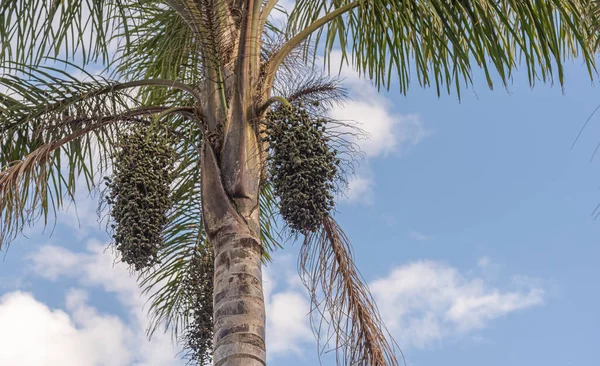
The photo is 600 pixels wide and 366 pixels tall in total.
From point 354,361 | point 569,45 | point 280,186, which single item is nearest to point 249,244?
point 280,186

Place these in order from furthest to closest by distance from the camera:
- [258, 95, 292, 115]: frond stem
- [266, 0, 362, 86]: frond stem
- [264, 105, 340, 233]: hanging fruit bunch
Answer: [266, 0, 362, 86]: frond stem
[258, 95, 292, 115]: frond stem
[264, 105, 340, 233]: hanging fruit bunch

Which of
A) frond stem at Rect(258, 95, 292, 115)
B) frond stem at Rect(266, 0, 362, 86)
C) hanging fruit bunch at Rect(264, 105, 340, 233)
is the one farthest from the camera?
frond stem at Rect(266, 0, 362, 86)

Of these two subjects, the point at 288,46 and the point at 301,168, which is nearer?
the point at 301,168

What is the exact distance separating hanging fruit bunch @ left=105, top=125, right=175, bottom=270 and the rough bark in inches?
11.8

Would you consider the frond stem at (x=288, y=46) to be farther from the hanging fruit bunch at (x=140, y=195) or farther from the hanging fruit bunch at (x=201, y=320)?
the hanging fruit bunch at (x=201, y=320)

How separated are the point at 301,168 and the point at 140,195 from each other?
36.9 inches

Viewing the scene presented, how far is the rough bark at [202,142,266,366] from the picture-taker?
4621 mm

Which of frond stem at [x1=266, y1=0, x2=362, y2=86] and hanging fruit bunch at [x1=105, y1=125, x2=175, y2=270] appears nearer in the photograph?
hanging fruit bunch at [x1=105, y1=125, x2=175, y2=270]

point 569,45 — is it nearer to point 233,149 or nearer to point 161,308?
point 233,149

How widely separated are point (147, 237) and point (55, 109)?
74.9 inches

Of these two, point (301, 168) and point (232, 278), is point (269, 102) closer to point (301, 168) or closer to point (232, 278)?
point (301, 168)

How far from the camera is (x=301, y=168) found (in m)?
4.59

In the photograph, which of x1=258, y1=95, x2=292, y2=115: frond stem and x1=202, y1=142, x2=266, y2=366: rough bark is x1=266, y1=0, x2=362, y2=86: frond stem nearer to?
x1=258, y1=95, x2=292, y2=115: frond stem

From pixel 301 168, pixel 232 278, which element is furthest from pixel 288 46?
pixel 232 278
